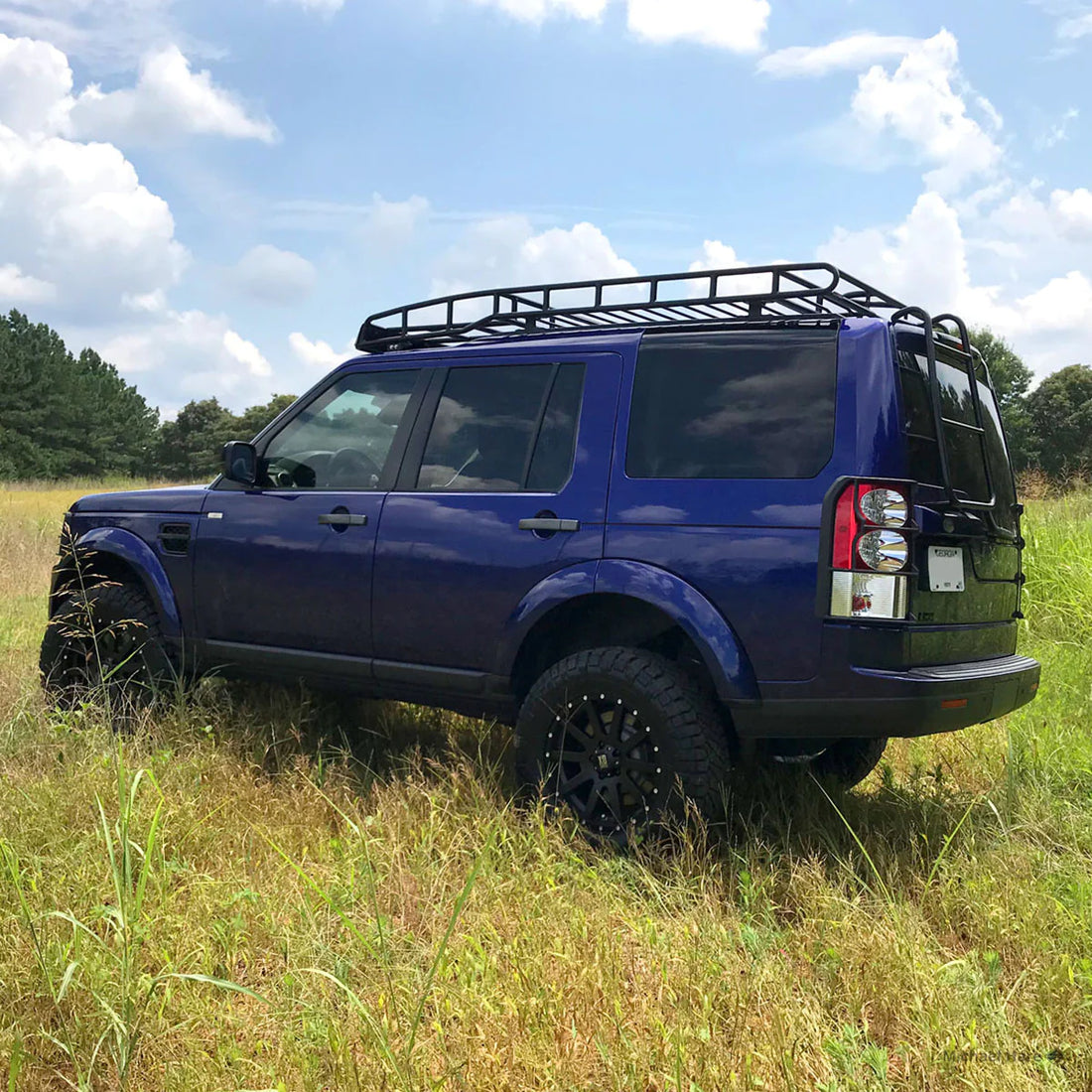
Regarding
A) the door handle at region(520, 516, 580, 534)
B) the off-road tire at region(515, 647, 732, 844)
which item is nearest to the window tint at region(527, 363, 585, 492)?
the door handle at region(520, 516, 580, 534)

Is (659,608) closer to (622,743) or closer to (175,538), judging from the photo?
(622,743)

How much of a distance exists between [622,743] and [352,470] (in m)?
1.79

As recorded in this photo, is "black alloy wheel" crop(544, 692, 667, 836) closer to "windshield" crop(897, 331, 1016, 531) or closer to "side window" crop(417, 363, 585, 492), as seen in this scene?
"side window" crop(417, 363, 585, 492)

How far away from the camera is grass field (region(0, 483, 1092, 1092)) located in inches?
89.4

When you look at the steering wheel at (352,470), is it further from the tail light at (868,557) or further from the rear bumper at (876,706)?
the tail light at (868,557)

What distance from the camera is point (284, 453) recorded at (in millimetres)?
4770

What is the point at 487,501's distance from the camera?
400 cm

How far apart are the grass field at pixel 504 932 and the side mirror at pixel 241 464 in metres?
1.08

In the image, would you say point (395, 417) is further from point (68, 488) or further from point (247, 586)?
point (68, 488)

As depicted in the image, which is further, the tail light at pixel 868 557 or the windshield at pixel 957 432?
the windshield at pixel 957 432

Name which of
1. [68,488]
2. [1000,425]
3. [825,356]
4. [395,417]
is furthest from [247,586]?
[68,488]

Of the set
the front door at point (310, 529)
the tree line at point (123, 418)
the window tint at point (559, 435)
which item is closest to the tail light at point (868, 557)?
the window tint at point (559, 435)

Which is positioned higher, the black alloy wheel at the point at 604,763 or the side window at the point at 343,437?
the side window at the point at 343,437

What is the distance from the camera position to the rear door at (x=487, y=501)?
3.81m
